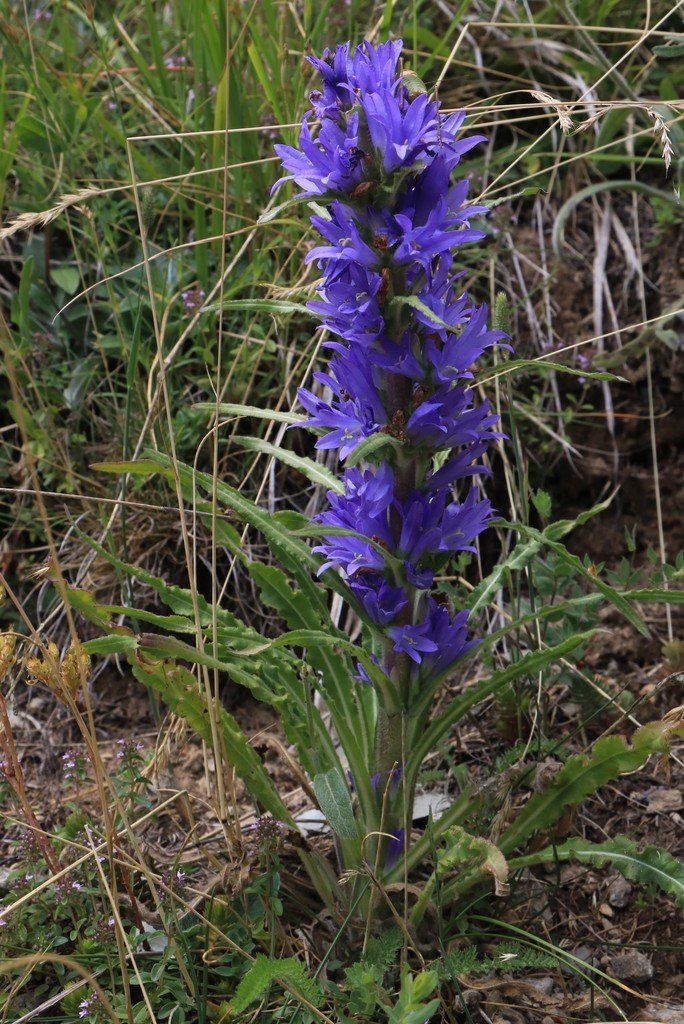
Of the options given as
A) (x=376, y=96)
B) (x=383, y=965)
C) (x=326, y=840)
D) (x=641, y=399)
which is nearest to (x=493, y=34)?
(x=641, y=399)

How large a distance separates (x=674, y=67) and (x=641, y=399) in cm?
113

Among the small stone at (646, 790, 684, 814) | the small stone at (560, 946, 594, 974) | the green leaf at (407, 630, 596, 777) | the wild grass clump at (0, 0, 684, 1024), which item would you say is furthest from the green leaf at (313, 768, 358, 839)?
the small stone at (646, 790, 684, 814)

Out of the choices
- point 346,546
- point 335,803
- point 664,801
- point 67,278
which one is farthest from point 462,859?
point 67,278

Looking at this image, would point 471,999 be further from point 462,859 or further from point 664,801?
point 664,801

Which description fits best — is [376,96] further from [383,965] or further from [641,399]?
[641,399]

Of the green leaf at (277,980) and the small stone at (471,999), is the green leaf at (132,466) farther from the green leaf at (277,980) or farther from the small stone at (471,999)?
the small stone at (471,999)

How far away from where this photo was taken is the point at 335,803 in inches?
68.1

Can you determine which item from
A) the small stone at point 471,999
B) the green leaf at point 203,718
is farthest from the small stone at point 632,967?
the green leaf at point 203,718

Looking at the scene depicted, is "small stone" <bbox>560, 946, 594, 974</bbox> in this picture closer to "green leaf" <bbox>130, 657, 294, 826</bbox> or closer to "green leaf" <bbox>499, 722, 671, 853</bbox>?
"green leaf" <bbox>499, 722, 671, 853</bbox>

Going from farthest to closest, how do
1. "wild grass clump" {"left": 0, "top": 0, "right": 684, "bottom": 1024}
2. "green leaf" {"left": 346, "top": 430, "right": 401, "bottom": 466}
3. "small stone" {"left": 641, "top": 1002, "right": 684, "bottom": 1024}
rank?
"small stone" {"left": 641, "top": 1002, "right": 684, "bottom": 1024} → "wild grass clump" {"left": 0, "top": 0, "right": 684, "bottom": 1024} → "green leaf" {"left": 346, "top": 430, "right": 401, "bottom": 466}

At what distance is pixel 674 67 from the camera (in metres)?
3.14

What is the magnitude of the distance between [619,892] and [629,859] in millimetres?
250

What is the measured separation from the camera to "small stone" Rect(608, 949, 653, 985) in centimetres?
177

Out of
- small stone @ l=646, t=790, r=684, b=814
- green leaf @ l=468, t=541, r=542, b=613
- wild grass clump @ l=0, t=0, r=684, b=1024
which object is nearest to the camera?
wild grass clump @ l=0, t=0, r=684, b=1024
